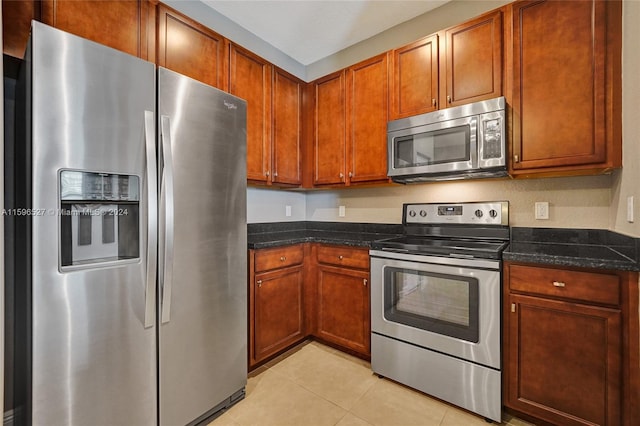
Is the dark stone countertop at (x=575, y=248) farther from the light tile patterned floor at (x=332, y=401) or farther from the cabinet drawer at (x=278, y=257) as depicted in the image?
the cabinet drawer at (x=278, y=257)

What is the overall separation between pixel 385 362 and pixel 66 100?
2.33m

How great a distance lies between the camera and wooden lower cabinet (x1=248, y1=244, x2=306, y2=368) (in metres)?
2.18

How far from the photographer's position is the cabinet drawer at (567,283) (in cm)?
142

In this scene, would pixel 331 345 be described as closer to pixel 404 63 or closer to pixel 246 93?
pixel 246 93

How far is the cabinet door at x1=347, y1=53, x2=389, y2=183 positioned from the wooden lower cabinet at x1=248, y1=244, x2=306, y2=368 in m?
0.89

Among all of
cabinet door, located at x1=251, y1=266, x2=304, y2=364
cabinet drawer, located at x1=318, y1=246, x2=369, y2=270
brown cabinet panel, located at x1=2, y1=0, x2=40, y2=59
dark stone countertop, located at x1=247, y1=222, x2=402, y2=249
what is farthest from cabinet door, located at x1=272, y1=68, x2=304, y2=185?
brown cabinet panel, located at x1=2, y1=0, x2=40, y2=59

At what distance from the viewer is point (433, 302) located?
191 cm

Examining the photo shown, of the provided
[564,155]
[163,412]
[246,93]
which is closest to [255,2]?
[246,93]

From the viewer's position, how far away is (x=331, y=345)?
2.60 meters

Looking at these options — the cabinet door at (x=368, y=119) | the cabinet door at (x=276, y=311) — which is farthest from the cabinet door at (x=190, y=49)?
the cabinet door at (x=276, y=311)

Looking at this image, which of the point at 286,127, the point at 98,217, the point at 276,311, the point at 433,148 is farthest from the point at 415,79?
the point at 98,217

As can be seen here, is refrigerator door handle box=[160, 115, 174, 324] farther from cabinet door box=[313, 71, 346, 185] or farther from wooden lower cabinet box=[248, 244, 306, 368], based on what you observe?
cabinet door box=[313, 71, 346, 185]

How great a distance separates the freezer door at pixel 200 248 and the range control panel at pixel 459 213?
145 cm

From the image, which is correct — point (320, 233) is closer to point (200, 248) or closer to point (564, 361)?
point (200, 248)
